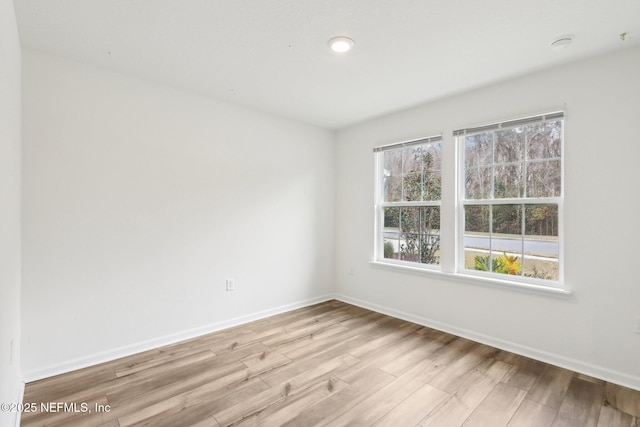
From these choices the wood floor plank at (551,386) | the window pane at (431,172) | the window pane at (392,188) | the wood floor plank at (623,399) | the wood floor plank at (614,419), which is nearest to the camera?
the wood floor plank at (614,419)

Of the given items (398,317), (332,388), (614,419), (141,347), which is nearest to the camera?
(614,419)

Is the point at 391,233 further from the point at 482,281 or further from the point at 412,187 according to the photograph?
the point at 482,281

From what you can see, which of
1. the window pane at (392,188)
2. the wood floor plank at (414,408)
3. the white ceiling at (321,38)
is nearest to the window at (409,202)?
the window pane at (392,188)

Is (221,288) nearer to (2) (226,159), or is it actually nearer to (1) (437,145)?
(2) (226,159)

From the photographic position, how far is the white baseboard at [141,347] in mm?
2381

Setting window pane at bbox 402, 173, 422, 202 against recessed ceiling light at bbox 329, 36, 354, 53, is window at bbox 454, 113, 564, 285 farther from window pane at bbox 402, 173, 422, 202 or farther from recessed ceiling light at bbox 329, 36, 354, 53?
recessed ceiling light at bbox 329, 36, 354, 53

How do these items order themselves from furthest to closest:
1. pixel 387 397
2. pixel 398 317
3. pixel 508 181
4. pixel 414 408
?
pixel 398 317
pixel 508 181
pixel 387 397
pixel 414 408

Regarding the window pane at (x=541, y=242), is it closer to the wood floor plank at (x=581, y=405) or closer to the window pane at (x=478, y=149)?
the window pane at (x=478, y=149)

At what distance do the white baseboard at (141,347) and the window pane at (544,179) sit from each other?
297 cm

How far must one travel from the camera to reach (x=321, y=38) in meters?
2.19

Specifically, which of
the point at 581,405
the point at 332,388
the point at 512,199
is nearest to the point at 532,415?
the point at 581,405

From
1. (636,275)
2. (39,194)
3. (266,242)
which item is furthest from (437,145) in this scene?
(39,194)

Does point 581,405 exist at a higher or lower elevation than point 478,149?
lower

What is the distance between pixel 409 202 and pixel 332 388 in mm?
2294
